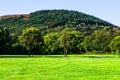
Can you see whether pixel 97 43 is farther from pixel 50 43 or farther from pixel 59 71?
pixel 59 71

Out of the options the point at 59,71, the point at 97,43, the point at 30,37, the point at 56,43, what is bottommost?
the point at 59,71

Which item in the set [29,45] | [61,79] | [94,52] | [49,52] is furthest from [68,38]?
[61,79]

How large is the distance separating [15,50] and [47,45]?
55.7 feet

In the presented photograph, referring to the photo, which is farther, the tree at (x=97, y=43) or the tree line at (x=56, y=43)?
the tree at (x=97, y=43)

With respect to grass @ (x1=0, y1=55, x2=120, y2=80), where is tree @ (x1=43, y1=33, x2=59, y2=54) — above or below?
above

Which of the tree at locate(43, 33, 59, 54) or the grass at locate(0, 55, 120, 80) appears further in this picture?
the tree at locate(43, 33, 59, 54)

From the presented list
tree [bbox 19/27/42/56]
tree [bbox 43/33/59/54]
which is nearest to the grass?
Result: tree [bbox 19/27/42/56]

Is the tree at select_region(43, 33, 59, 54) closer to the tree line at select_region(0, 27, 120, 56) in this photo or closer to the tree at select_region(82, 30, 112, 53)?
the tree line at select_region(0, 27, 120, 56)

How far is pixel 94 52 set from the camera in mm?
157125

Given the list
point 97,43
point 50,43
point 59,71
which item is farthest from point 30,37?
point 59,71

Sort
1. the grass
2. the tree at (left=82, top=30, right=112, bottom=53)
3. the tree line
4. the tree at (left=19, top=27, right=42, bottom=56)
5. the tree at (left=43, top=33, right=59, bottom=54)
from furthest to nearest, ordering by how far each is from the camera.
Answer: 1. the tree at (left=82, top=30, right=112, bottom=53)
2. the tree at (left=43, top=33, right=59, bottom=54)
3. the tree line
4. the tree at (left=19, top=27, right=42, bottom=56)
5. the grass

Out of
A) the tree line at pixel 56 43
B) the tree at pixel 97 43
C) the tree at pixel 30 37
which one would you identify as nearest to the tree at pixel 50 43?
the tree line at pixel 56 43

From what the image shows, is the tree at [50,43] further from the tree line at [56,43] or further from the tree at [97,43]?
the tree at [97,43]

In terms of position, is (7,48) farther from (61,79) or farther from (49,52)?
(61,79)
